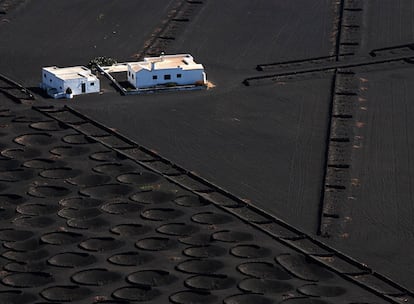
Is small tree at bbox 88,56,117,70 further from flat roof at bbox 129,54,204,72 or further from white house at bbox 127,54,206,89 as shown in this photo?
white house at bbox 127,54,206,89

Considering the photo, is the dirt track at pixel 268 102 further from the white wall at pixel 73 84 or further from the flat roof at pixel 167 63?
the flat roof at pixel 167 63

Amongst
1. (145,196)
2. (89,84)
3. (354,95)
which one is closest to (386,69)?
(354,95)

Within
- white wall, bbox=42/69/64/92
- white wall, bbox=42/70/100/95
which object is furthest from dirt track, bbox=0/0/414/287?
white wall, bbox=42/69/64/92

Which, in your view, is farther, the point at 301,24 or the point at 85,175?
the point at 301,24

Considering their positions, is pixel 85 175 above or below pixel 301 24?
below

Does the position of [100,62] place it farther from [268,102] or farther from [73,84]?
[268,102]

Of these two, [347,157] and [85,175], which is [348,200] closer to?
[347,157]
